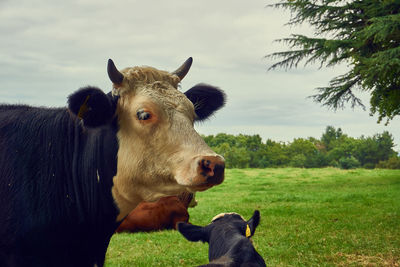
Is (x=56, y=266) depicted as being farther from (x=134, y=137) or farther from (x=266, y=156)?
(x=266, y=156)

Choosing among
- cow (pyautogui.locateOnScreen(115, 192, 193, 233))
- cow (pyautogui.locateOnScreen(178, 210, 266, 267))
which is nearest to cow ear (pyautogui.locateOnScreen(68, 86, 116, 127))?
cow (pyautogui.locateOnScreen(178, 210, 266, 267))

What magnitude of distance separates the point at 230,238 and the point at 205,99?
66.6 inches

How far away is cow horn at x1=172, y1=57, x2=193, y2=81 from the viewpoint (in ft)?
11.0

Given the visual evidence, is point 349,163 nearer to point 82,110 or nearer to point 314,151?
point 314,151

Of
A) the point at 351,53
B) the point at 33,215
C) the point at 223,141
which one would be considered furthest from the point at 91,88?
the point at 223,141

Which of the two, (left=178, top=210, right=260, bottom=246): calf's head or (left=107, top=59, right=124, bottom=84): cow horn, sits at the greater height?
(left=107, top=59, right=124, bottom=84): cow horn

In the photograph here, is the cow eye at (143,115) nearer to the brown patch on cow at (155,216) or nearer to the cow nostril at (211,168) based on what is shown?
the cow nostril at (211,168)

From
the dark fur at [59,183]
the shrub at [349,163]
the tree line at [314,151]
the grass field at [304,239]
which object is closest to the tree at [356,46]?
the grass field at [304,239]

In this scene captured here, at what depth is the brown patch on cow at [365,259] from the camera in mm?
6359

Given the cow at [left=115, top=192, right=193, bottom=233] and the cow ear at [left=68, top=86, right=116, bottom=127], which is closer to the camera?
the cow ear at [left=68, top=86, right=116, bottom=127]

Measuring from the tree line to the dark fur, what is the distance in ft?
177

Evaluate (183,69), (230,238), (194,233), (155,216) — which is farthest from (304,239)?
(183,69)

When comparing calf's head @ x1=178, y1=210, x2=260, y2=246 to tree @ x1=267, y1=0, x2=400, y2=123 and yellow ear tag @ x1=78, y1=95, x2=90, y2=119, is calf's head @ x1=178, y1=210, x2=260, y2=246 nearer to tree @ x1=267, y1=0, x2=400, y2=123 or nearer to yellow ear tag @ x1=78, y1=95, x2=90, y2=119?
yellow ear tag @ x1=78, y1=95, x2=90, y2=119

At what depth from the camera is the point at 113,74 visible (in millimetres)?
2879
